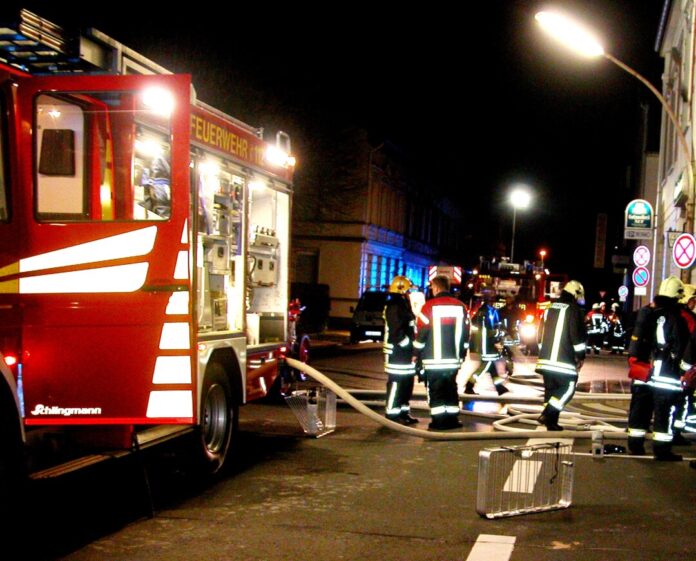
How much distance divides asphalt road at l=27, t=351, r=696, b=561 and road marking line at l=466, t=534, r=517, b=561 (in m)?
0.01

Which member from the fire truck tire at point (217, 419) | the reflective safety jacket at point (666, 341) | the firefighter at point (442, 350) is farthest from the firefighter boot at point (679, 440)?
the fire truck tire at point (217, 419)

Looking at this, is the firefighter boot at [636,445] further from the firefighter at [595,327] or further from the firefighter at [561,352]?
the firefighter at [595,327]

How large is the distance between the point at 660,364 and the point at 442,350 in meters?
2.54

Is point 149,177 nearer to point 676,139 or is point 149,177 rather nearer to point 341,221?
point 676,139

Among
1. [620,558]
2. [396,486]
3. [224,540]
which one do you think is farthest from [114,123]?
[620,558]

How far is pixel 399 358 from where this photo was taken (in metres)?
11.2

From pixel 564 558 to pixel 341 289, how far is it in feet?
Result: 113

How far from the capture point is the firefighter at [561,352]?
10.7m

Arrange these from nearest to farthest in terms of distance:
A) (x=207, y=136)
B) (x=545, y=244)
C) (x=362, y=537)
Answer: (x=362, y=537), (x=207, y=136), (x=545, y=244)

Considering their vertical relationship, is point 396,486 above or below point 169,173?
below

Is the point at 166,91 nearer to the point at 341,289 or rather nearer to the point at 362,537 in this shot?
the point at 362,537

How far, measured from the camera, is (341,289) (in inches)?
1582

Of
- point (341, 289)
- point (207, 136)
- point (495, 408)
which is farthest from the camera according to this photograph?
point (341, 289)

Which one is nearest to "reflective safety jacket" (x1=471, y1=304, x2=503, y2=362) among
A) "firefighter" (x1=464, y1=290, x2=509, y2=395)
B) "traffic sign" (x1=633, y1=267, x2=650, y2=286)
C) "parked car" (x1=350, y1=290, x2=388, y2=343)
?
"firefighter" (x1=464, y1=290, x2=509, y2=395)
